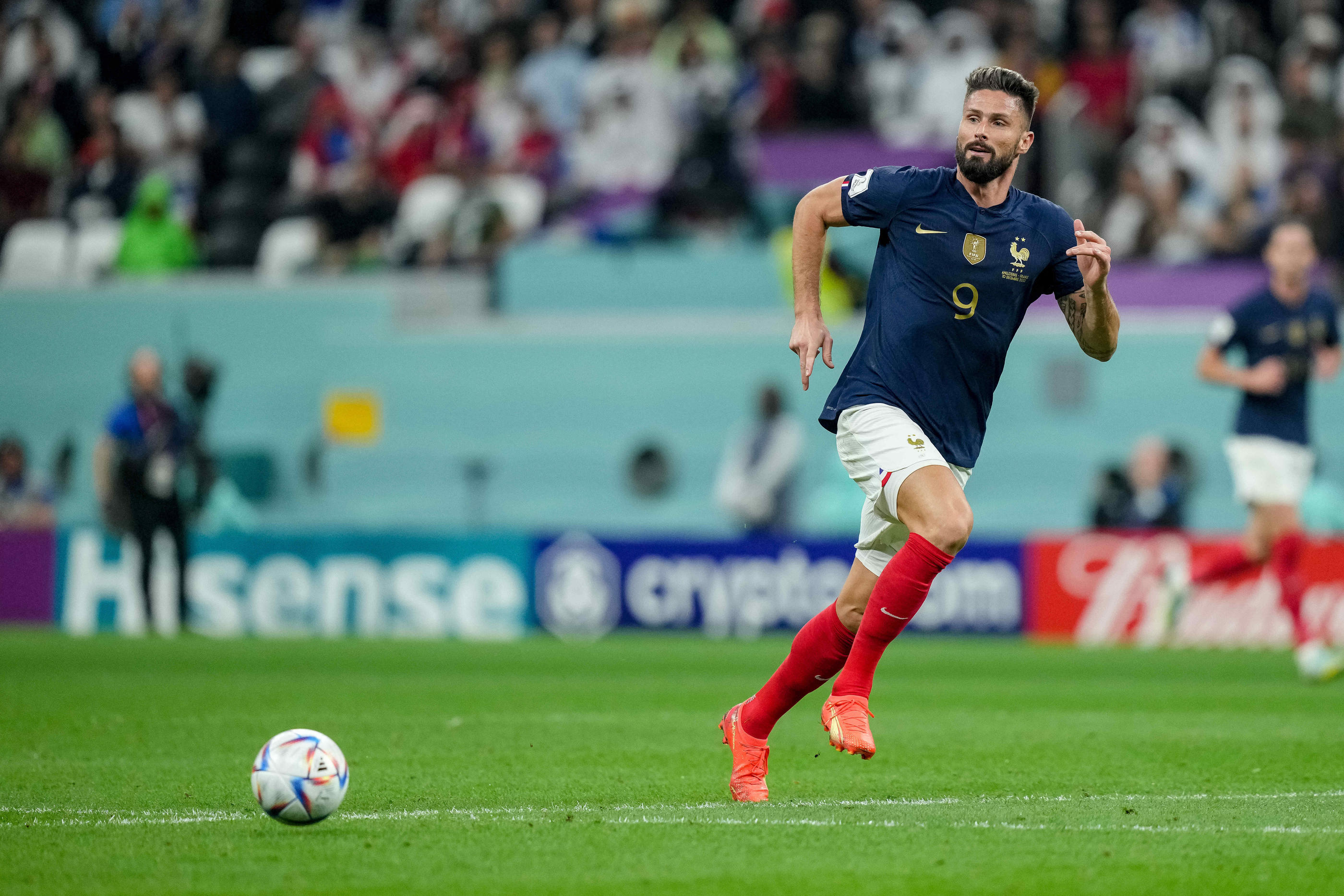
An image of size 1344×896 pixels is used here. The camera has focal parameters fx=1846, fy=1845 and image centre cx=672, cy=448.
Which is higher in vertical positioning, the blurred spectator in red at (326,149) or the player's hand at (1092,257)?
the blurred spectator in red at (326,149)

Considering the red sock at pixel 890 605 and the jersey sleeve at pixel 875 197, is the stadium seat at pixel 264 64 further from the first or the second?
the red sock at pixel 890 605

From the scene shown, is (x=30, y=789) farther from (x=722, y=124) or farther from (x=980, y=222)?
(x=722, y=124)

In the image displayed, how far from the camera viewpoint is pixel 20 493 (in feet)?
62.7

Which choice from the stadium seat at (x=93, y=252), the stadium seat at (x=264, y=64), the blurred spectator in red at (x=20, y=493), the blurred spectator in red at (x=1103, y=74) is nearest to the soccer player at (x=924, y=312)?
the blurred spectator in red at (x=1103, y=74)

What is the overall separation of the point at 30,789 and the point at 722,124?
1377cm

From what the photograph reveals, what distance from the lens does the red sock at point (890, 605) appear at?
5734mm

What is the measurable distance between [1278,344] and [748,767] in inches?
260

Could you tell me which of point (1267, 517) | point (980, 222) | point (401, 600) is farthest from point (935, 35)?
point (980, 222)

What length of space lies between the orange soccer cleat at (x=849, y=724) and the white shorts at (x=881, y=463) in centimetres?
56

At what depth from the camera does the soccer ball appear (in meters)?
5.35

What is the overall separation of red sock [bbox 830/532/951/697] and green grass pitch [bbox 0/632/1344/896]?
42 cm

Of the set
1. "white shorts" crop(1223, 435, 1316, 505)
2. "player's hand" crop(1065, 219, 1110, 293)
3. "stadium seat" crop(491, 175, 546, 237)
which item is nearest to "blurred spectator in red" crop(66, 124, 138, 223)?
A: "stadium seat" crop(491, 175, 546, 237)

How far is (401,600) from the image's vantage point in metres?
16.6

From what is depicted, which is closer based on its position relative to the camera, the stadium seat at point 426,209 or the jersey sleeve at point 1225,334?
the jersey sleeve at point 1225,334
